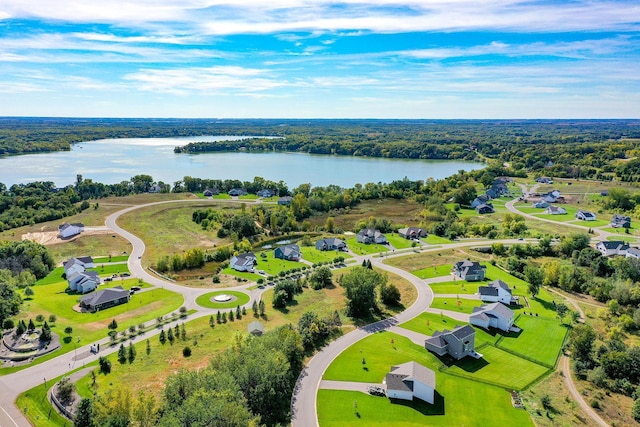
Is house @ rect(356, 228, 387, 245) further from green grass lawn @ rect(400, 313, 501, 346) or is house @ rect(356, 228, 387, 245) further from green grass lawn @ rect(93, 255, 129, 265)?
green grass lawn @ rect(93, 255, 129, 265)

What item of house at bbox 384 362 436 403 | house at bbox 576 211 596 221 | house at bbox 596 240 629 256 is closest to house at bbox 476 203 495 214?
house at bbox 576 211 596 221

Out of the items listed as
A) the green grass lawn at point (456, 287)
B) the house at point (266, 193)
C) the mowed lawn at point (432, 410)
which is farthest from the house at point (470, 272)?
the house at point (266, 193)

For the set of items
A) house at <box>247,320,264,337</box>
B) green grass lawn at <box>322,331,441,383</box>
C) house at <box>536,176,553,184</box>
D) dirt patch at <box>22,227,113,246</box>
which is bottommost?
green grass lawn at <box>322,331,441,383</box>

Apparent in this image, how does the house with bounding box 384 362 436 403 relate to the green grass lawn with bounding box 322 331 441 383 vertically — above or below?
above

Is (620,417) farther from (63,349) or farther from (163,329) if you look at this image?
(63,349)

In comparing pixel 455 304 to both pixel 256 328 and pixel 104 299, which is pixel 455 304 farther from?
pixel 104 299

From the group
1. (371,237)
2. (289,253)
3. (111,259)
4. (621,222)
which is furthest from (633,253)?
(111,259)

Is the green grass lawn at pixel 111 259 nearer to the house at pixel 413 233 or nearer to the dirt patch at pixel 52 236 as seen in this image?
the dirt patch at pixel 52 236
